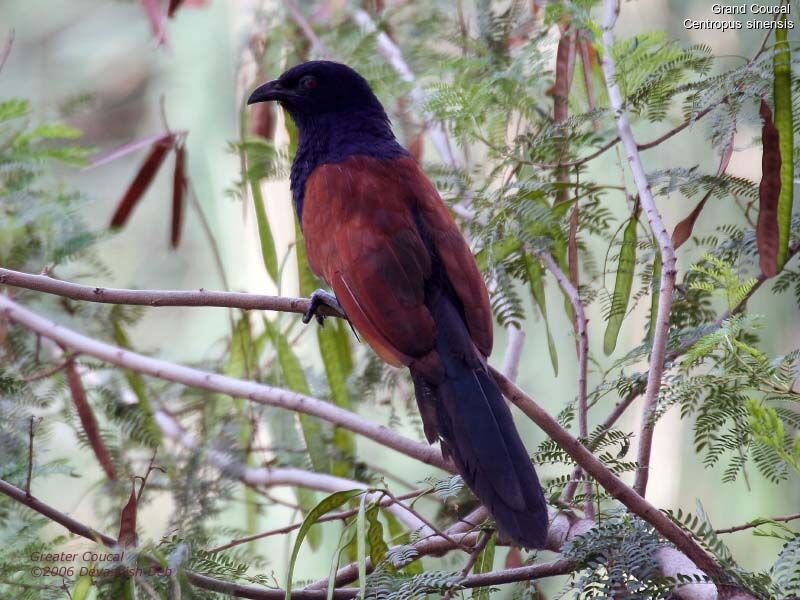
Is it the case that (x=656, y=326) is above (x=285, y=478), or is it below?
below

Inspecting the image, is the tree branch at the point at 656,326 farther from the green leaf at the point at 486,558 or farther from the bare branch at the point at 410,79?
the bare branch at the point at 410,79

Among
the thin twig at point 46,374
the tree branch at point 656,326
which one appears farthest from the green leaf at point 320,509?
the thin twig at point 46,374

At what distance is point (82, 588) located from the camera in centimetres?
141

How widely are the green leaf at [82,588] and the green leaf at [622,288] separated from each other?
103 centimetres

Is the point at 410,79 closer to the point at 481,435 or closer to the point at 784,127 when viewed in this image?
the point at 784,127

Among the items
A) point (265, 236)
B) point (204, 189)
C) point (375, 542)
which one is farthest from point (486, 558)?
point (204, 189)

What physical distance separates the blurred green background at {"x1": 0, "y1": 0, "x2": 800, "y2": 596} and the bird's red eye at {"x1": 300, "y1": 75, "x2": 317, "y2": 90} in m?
0.41

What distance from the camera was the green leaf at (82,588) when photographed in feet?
4.58

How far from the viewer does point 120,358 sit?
95.3 inches

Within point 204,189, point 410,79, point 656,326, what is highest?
point 204,189

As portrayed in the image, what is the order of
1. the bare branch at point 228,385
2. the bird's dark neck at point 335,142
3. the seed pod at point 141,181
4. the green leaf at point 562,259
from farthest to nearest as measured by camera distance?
1. the seed pod at point 141,181
2. the bird's dark neck at point 335,142
3. the bare branch at point 228,385
4. the green leaf at point 562,259

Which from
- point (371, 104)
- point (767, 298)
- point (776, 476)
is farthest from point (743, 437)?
point (767, 298)

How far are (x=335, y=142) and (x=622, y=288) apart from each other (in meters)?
1.02

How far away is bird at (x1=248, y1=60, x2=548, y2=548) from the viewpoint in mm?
1532
